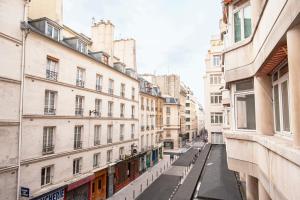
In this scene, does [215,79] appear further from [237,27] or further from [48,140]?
[237,27]

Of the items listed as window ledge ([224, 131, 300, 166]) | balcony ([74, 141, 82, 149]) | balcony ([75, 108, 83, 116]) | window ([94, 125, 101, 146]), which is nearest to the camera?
window ledge ([224, 131, 300, 166])

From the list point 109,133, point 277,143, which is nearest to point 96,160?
point 109,133

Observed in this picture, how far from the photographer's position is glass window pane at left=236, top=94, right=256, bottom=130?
6330 mm

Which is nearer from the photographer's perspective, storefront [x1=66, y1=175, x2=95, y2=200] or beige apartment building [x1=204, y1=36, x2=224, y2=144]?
storefront [x1=66, y1=175, x2=95, y2=200]

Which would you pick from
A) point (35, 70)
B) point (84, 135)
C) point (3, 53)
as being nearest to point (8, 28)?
point (3, 53)

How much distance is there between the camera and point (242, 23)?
6.62 m

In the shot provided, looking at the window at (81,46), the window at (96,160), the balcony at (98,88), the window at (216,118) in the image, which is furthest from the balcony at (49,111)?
the window at (216,118)

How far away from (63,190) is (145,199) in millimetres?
7985

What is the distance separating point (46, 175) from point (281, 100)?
15.2 m

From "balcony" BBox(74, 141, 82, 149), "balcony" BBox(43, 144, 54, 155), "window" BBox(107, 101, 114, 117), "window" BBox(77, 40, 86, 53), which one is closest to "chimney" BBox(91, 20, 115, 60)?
"window" BBox(77, 40, 86, 53)

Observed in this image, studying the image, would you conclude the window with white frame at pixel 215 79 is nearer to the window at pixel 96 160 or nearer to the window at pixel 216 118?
the window at pixel 216 118

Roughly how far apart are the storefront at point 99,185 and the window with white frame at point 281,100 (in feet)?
58.9

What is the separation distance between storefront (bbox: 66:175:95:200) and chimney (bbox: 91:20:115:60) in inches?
544

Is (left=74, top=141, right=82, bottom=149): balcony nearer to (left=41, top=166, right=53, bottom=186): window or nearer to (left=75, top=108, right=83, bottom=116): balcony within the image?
(left=75, top=108, right=83, bottom=116): balcony
